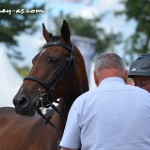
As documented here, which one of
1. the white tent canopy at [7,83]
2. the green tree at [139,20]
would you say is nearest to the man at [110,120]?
the white tent canopy at [7,83]

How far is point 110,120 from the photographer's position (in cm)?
336

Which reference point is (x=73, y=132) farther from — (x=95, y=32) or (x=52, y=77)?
(x=95, y=32)

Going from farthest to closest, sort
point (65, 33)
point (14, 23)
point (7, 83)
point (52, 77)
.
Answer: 1. point (14, 23)
2. point (7, 83)
3. point (65, 33)
4. point (52, 77)

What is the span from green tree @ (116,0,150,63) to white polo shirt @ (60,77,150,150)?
22.4m

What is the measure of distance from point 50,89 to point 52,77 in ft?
0.39

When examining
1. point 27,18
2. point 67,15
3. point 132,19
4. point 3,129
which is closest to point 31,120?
point 3,129

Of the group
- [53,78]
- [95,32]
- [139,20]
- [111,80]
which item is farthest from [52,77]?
[95,32]

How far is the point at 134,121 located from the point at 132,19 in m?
23.8

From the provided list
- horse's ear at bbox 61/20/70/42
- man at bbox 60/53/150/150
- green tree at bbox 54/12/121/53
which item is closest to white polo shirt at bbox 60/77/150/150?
man at bbox 60/53/150/150

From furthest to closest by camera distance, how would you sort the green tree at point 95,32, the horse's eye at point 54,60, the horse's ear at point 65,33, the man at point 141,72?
the green tree at point 95,32
the horse's ear at point 65,33
the horse's eye at point 54,60
the man at point 141,72

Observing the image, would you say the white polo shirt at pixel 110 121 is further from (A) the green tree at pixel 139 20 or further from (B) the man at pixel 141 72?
(A) the green tree at pixel 139 20

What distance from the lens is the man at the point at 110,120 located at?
3.36 m

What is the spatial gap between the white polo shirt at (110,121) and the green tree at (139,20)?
22352 millimetres

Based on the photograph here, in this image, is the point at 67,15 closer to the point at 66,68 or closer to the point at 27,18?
the point at 27,18
